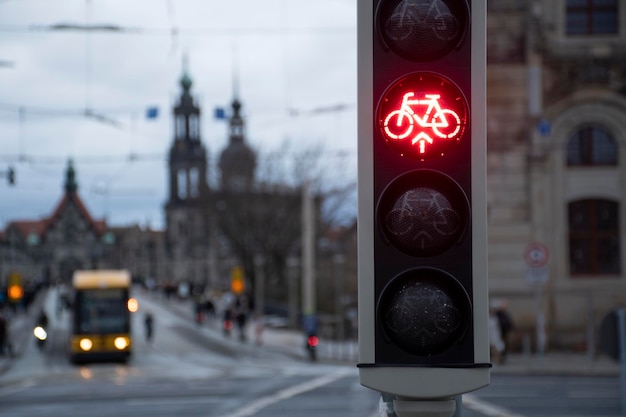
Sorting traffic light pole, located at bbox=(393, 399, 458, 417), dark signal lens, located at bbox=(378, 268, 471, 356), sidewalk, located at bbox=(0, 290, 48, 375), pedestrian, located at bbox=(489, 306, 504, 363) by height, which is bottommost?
sidewalk, located at bbox=(0, 290, 48, 375)

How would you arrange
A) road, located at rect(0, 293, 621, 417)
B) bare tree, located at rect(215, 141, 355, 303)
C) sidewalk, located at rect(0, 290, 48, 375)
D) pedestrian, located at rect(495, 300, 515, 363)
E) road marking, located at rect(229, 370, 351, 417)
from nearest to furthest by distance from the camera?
road marking, located at rect(229, 370, 351, 417), road, located at rect(0, 293, 621, 417), pedestrian, located at rect(495, 300, 515, 363), sidewalk, located at rect(0, 290, 48, 375), bare tree, located at rect(215, 141, 355, 303)

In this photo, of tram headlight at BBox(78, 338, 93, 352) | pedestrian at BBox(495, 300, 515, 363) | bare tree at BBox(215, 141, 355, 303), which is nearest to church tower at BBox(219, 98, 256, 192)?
bare tree at BBox(215, 141, 355, 303)

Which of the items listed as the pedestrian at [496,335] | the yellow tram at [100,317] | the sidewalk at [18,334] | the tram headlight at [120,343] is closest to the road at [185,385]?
the sidewalk at [18,334]

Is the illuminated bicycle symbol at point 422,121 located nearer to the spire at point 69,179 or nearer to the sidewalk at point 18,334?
the sidewalk at point 18,334

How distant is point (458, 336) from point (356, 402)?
18.7 m

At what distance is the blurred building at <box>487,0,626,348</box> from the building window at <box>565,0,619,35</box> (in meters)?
0.03

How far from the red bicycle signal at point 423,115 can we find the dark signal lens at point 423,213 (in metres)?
0.09

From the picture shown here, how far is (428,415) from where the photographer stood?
3.95 m

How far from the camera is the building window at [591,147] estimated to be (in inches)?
1395

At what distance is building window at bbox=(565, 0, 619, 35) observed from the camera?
35031mm

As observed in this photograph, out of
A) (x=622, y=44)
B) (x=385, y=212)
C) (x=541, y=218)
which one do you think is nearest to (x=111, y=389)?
(x=541, y=218)

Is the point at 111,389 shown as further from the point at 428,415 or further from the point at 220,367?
the point at 428,415

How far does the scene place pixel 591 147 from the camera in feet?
117

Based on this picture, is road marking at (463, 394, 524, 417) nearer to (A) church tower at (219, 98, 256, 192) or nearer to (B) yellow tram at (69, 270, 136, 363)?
(B) yellow tram at (69, 270, 136, 363)
